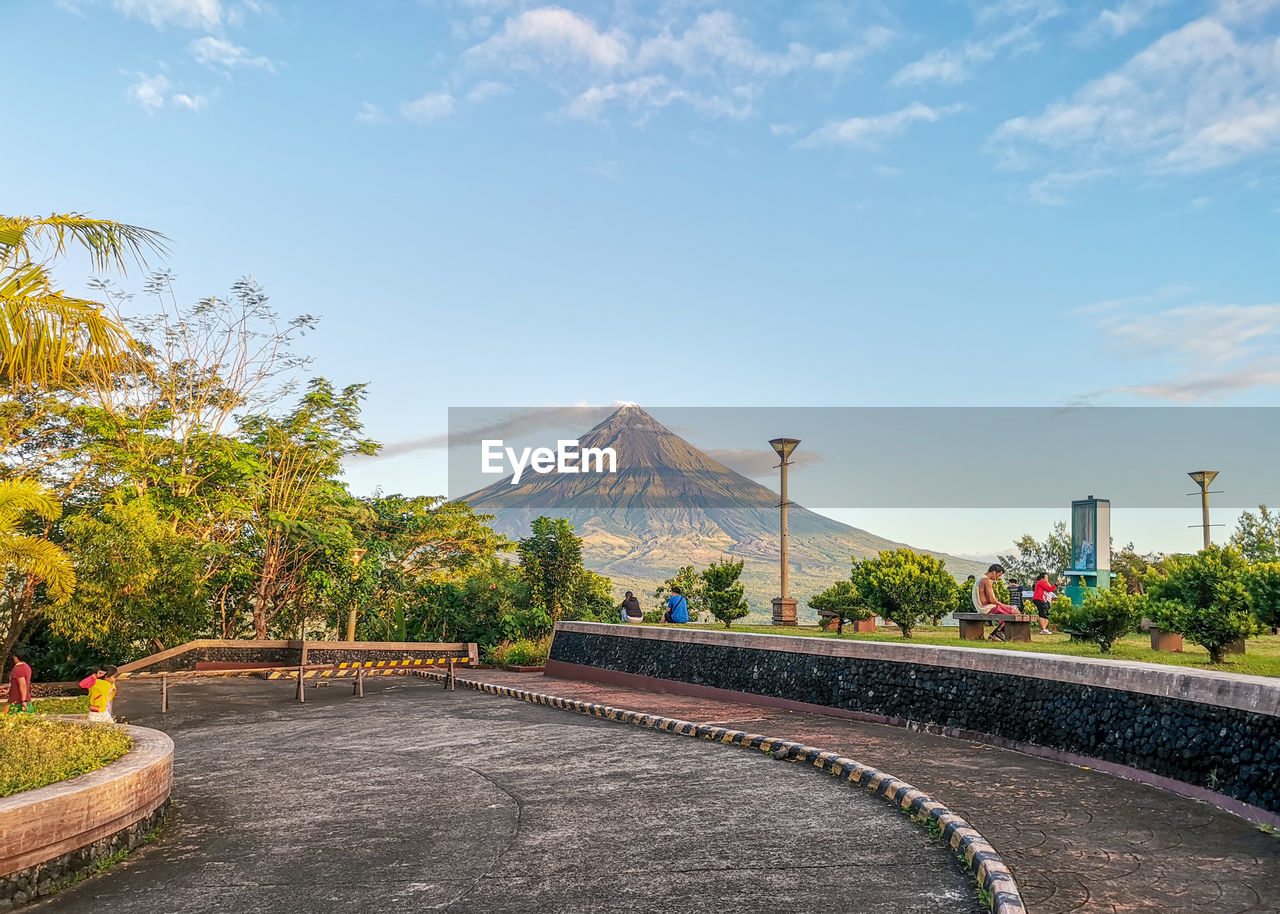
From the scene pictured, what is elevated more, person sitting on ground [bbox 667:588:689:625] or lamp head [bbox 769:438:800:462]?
lamp head [bbox 769:438:800:462]

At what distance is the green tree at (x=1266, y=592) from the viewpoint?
12633 millimetres

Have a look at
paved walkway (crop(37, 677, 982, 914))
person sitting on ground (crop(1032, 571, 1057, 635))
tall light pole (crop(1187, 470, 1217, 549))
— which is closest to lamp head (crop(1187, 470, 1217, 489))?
tall light pole (crop(1187, 470, 1217, 549))

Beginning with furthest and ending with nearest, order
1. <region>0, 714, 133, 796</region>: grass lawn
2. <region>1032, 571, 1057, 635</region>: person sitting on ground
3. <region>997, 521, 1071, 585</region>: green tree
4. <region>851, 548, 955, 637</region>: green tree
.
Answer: <region>997, 521, 1071, 585</region>: green tree < <region>1032, 571, 1057, 635</region>: person sitting on ground < <region>851, 548, 955, 637</region>: green tree < <region>0, 714, 133, 796</region>: grass lawn

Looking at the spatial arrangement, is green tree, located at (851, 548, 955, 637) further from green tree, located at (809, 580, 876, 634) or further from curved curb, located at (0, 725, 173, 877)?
curved curb, located at (0, 725, 173, 877)

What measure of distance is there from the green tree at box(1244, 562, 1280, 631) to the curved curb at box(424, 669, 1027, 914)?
6682 mm

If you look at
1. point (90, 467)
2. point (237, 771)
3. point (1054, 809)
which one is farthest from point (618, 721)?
point (90, 467)

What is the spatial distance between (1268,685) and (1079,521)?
2238 cm

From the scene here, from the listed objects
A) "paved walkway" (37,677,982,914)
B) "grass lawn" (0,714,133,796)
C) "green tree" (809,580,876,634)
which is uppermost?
"green tree" (809,580,876,634)

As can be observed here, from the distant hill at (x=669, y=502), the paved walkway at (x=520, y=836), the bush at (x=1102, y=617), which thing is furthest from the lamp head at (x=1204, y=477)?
the distant hill at (x=669, y=502)

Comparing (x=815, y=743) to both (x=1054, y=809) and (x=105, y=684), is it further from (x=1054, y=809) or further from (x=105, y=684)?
(x=105, y=684)

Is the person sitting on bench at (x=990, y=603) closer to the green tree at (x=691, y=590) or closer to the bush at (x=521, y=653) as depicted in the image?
the bush at (x=521, y=653)

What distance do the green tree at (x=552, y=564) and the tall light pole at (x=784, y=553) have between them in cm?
666

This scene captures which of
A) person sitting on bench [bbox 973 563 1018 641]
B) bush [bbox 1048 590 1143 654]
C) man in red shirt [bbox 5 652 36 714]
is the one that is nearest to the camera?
man in red shirt [bbox 5 652 36 714]

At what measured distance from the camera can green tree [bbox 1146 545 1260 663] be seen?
13109 mm
